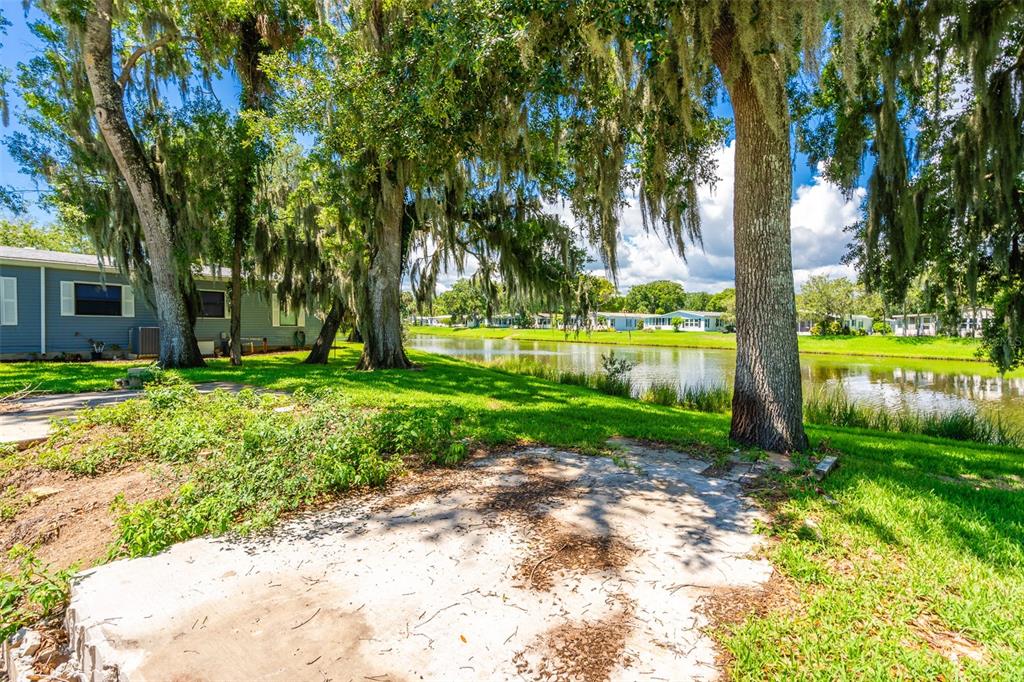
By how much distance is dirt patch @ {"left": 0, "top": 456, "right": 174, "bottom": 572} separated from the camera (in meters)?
2.51

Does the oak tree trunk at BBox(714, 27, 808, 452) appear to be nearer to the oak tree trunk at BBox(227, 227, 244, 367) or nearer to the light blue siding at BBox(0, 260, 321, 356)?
the oak tree trunk at BBox(227, 227, 244, 367)

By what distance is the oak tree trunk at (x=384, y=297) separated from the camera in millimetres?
9867

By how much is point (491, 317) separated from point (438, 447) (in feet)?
31.0

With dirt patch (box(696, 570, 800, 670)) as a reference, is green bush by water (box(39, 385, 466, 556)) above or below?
above

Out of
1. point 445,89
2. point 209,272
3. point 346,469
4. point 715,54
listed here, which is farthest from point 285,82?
point 209,272

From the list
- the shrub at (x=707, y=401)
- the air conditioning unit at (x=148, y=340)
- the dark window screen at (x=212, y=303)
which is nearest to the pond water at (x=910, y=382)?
the shrub at (x=707, y=401)

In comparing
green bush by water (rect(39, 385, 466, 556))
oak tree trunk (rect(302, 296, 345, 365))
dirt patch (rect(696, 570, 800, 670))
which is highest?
oak tree trunk (rect(302, 296, 345, 365))

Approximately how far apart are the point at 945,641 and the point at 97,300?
16.8 metres

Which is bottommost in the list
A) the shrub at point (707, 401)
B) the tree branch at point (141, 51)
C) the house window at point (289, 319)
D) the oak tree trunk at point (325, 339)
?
the shrub at point (707, 401)

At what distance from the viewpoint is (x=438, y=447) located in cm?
409

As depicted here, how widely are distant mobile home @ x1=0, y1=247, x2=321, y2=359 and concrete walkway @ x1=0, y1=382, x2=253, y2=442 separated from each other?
20.4 feet

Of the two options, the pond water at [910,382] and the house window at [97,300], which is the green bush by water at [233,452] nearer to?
the pond water at [910,382]

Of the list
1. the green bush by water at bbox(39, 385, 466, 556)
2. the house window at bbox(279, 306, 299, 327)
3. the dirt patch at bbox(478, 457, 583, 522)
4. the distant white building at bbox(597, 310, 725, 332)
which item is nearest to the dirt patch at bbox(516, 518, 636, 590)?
the dirt patch at bbox(478, 457, 583, 522)

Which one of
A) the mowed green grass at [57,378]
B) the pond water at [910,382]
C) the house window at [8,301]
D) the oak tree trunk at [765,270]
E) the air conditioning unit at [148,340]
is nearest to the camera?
the oak tree trunk at [765,270]
